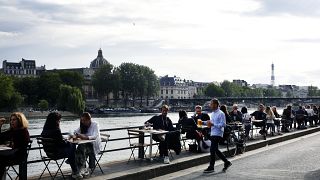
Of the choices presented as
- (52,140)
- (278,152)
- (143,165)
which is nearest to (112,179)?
(52,140)

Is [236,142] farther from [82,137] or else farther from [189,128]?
[82,137]

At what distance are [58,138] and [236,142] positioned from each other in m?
8.00

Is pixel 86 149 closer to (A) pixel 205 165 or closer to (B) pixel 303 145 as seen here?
(A) pixel 205 165

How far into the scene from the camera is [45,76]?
137125mm

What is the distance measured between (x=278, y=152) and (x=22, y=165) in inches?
412

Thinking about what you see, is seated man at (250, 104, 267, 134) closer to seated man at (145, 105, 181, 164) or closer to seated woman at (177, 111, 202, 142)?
seated woman at (177, 111, 202, 142)

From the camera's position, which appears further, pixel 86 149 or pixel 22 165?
pixel 86 149

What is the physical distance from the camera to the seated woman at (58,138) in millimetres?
10328

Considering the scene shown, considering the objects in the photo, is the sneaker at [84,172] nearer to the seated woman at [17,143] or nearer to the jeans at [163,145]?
the seated woman at [17,143]

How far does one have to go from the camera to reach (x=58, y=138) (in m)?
10.4

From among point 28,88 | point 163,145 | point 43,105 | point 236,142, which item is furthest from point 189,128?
point 28,88

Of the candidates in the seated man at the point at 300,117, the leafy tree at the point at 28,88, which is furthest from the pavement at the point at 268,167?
the leafy tree at the point at 28,88

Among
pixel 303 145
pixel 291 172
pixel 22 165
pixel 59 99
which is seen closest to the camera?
pixel 22 165

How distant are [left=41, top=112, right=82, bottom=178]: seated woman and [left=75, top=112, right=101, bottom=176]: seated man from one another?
0.20 m
